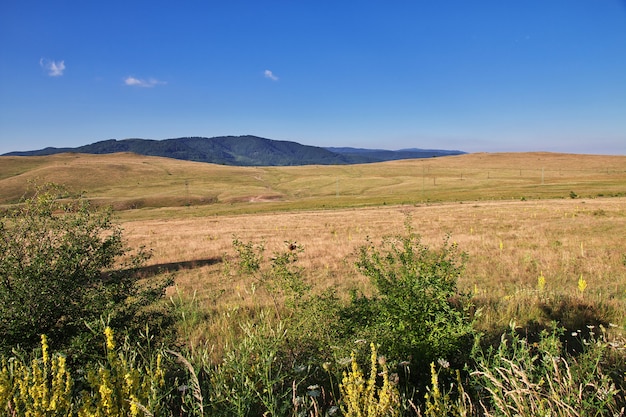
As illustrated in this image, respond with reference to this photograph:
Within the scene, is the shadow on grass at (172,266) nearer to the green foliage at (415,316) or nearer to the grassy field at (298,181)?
the green foliage at (415,316)

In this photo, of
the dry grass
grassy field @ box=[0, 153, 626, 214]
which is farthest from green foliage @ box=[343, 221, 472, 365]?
grassy field @ box=[0, 153, 626, 214]

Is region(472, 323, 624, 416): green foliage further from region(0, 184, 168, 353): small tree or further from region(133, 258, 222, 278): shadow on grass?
region(133, 258, 222, 278): shadow on grass

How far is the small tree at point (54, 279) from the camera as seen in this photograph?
14.2 feet

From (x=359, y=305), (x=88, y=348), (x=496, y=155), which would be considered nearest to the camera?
(x=88, y=348)

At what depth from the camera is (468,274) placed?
1022 centimetres

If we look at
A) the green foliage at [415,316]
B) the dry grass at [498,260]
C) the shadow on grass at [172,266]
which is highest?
the green foliage at [415,316]

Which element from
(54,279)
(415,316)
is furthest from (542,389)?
Result: (54,279)

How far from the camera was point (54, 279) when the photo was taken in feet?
15.5

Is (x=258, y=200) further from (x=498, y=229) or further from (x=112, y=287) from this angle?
(x=112, y=287)

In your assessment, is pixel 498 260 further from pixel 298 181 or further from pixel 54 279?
pixel 298 181

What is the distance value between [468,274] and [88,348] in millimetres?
9225

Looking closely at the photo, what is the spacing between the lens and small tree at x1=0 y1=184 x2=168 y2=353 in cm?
432

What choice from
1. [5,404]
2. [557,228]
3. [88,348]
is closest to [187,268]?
[88,348]

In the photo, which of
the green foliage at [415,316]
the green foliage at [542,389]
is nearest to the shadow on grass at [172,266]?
the green foliage at [415,316]
